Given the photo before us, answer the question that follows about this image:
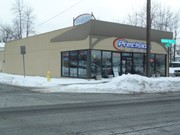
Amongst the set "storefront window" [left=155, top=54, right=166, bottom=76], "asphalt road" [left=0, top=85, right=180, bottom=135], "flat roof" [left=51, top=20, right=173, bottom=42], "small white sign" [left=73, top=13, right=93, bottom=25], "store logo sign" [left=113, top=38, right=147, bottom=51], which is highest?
"small white sign" [left=73, top=13, right=93, bottom=25]

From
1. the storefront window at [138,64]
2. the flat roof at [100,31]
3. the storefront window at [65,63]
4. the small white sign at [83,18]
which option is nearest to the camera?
the flat roof at [100,31]

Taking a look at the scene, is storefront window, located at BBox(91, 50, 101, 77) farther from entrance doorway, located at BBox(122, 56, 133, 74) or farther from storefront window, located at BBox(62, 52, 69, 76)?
storefront window, located at BBox(62, 52, 69, 76)

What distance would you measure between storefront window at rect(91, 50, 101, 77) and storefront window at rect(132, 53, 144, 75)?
5115 millimetres

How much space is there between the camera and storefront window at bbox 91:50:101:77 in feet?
91.3

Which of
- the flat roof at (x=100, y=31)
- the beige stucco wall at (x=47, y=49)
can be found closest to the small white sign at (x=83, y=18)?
the beige stucco wall at (x=47, y=49)

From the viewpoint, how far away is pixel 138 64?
3209 cm

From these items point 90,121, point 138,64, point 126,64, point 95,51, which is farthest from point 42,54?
point 90,121

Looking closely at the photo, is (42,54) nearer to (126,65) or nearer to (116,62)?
(116,62)

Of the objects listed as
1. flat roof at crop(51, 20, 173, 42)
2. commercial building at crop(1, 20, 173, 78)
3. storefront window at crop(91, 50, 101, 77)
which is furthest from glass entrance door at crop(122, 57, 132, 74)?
storefront window at crop(91, 50, 101, 77)

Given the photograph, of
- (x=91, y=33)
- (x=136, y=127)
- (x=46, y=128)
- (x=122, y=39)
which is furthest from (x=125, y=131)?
(x=122, y=39)

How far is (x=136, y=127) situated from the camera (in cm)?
837

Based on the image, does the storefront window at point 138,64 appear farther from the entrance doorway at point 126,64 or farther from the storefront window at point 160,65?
the storefront window at point 160,65

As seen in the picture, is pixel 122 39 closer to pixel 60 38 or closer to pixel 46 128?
pixel 60 38

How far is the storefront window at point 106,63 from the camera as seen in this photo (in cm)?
2878
